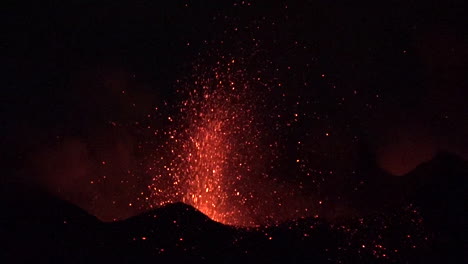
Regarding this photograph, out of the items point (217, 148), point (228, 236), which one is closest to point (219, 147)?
point (217, 148)

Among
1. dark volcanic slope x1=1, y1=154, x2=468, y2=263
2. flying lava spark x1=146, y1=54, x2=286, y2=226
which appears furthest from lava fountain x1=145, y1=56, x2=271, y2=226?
dark volcanic slope x1=1, y1=154, x2=468, y2=263

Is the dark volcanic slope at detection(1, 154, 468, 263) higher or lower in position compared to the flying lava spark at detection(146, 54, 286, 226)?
higher

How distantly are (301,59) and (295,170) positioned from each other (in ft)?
4.98

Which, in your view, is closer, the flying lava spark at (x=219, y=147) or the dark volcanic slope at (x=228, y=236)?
the dark volcanic slope at (x=228, y=236)

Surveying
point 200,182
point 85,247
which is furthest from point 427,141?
point 85,247

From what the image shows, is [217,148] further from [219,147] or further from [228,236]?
[228,236]

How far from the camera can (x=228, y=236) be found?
14.0 feet

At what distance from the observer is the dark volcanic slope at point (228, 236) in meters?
3.89

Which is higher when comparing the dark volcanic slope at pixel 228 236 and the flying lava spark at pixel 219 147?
the dark volcanic slope at pixel 228 236

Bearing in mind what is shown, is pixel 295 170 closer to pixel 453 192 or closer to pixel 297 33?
pixel 297 33

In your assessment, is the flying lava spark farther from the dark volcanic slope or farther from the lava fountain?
the dark volcanic slope

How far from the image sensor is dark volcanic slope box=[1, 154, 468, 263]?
389 cm

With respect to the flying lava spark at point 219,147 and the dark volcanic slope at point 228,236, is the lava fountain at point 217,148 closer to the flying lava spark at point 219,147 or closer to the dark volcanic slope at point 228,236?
the flying lava spark at point 219,147

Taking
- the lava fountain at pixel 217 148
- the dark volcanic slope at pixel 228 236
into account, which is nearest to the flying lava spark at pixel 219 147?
the lava fountain at pixel 217 148
